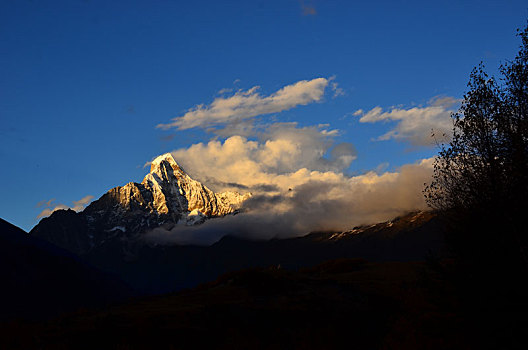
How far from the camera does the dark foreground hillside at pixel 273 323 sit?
59.9 ft

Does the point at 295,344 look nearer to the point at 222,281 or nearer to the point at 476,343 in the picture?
the point at 476,343

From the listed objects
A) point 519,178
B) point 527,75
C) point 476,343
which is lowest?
point 476,343

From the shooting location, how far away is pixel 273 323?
2177cm

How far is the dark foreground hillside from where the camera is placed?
18250mm

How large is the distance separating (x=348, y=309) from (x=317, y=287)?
182 inches

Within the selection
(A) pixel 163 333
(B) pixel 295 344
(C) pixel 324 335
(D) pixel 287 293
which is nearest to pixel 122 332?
(A) pixel 163 333

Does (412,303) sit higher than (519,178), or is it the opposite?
(519,178)

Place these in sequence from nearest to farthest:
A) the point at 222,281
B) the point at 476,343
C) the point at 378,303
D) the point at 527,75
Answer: the point at 476,343
the point at 527,75
the point at 378,303
the point at 222,281

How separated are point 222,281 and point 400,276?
48.6 feet

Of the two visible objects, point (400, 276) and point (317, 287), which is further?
point (400, 276)

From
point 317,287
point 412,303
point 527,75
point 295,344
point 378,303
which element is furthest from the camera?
point 317,287

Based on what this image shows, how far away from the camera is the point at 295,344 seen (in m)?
19.4

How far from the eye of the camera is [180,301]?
2617cm

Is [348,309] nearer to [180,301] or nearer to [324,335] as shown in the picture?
[324,335]
